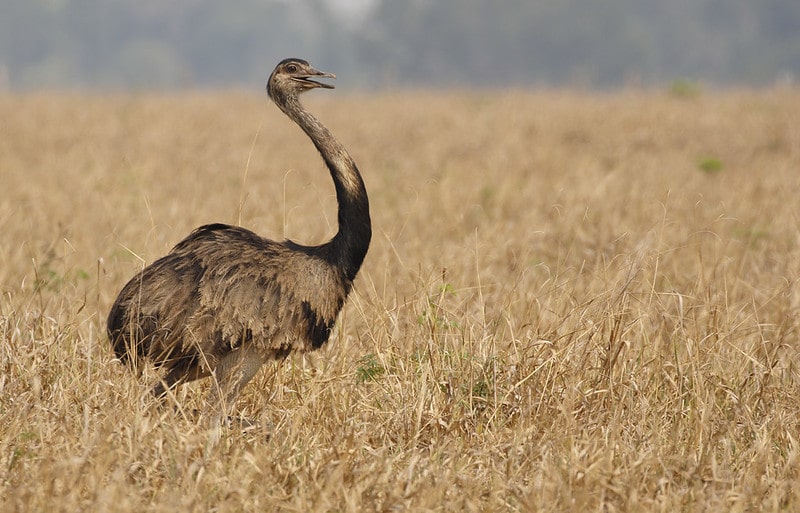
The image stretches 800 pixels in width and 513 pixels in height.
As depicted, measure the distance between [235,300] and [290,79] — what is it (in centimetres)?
123

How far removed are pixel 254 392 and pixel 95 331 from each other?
4.85ft

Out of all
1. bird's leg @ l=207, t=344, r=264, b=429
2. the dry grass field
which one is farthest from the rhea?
the dry grass field

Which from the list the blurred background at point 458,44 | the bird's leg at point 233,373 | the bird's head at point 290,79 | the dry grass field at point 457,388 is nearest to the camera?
the dry grass field at point 457,388

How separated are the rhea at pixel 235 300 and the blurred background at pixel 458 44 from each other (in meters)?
48.5

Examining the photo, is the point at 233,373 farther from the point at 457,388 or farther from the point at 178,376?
the point at 457,388

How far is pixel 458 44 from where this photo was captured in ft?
254

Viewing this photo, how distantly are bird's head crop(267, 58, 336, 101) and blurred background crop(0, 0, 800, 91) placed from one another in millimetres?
48067

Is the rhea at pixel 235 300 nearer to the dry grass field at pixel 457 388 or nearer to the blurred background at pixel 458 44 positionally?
the dry grass field at pixel 457 388

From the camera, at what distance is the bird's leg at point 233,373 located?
15.6 feet

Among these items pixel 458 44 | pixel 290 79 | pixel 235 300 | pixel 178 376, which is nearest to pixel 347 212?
pixel 235 300

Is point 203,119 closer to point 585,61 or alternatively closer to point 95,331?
point 95,331

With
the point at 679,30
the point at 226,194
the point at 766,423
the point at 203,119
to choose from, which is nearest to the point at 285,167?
the point at 226,194

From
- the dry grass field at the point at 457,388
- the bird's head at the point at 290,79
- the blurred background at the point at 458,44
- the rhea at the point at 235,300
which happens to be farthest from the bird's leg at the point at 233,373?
the blurred background at the point at 458,44

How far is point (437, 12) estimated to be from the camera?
7919 cm
